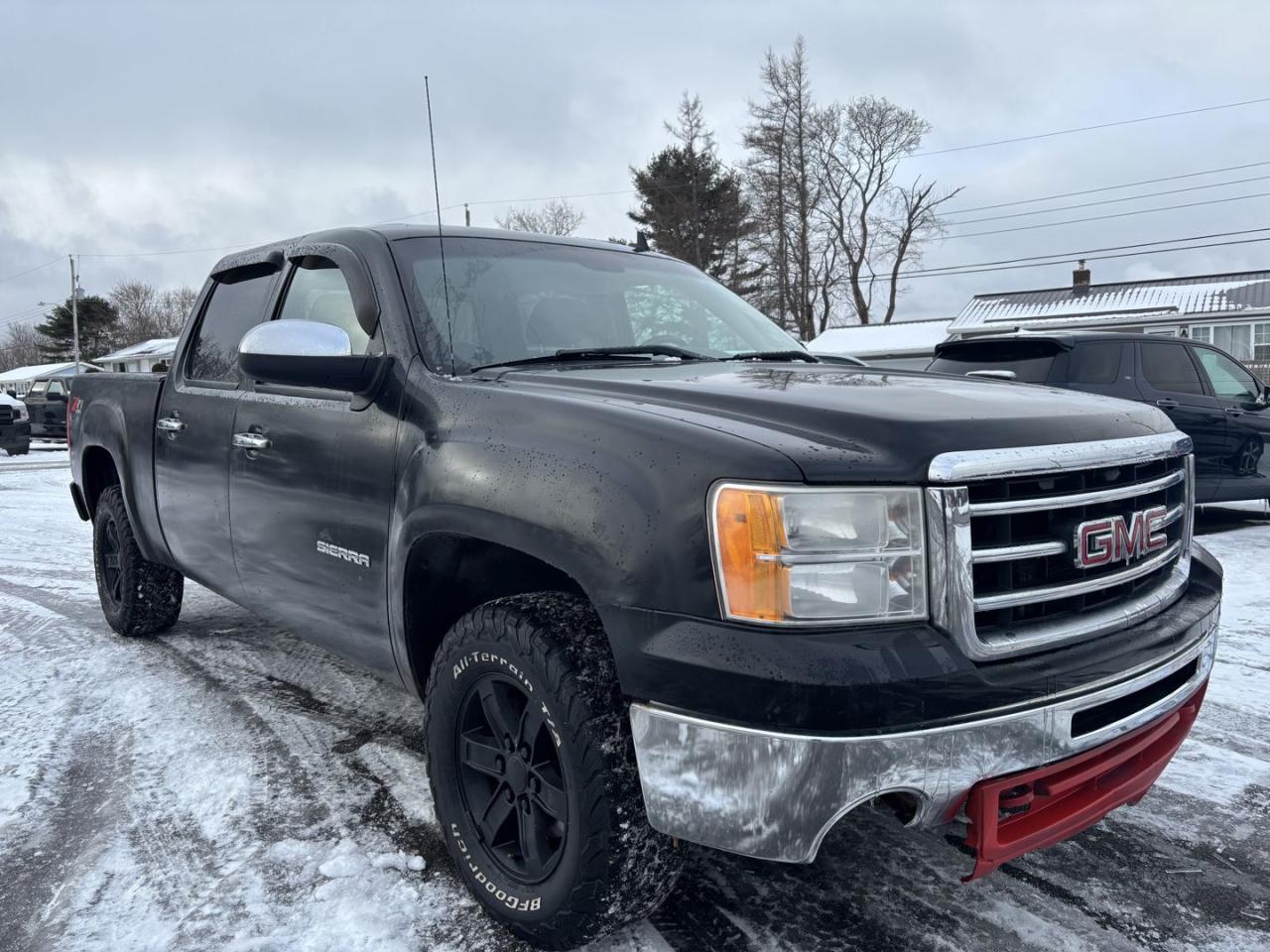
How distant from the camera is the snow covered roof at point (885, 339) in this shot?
3139 cm

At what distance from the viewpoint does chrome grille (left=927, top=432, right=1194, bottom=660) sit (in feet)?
5.78

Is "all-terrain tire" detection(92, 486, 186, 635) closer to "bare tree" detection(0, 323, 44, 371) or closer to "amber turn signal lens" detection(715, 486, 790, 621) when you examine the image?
"amber turn signal lens" detection(715, 486, 790, 621)

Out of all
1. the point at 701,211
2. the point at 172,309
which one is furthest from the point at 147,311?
the point at 701,211

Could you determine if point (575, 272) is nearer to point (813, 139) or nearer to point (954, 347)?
point (954, 347)

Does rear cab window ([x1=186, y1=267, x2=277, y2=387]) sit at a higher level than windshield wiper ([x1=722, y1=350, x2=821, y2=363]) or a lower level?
higher

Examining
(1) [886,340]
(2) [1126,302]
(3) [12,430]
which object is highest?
(2) [1126,302]

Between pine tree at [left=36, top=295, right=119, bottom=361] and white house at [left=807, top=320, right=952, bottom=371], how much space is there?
57.8 m

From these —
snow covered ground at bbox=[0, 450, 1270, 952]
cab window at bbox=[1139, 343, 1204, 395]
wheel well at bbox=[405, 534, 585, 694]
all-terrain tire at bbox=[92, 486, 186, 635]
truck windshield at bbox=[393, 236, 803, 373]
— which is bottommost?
snow covered ground at bbox=[0, 450, 1270, 952]

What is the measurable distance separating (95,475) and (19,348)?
120021 millimetres

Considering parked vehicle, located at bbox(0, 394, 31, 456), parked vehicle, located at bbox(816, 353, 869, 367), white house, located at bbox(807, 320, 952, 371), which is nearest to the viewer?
parked vehicle, located at bbox(816, 353, 869, 367)

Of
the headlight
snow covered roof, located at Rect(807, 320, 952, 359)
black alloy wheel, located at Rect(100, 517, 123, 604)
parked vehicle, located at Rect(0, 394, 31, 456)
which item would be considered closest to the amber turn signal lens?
the headlight

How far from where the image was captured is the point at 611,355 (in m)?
2.85

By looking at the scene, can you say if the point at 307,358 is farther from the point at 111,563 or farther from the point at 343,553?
the point at 111,563

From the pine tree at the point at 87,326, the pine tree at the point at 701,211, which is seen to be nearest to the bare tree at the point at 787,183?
the pine tree at the point at 701,211
